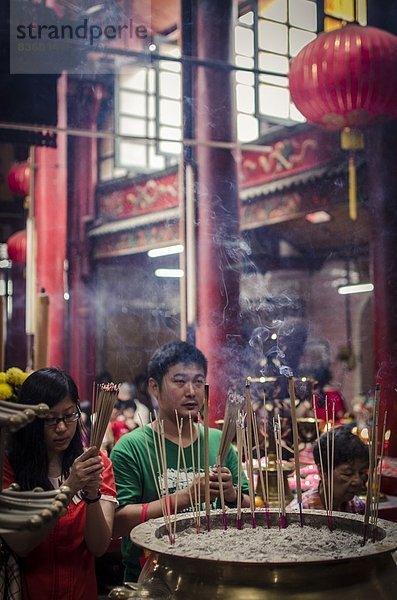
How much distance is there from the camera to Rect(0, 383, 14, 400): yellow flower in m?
2.77

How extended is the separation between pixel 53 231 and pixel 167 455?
3281mm

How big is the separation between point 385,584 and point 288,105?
9.17 feet

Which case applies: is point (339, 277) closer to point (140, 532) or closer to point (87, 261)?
point (87, 261)

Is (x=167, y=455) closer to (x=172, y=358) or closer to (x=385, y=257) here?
(x=172, y=358)

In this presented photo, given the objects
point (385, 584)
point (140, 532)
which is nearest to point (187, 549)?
point (140, 532)

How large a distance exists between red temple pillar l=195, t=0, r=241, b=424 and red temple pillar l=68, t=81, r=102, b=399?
25.4 inches

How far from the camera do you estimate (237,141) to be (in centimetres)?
375

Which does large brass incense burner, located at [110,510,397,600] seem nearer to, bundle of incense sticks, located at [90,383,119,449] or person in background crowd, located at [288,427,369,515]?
bundle of incense sticks, located at [90,383,119,449]

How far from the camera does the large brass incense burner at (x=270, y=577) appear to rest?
1.33 meters

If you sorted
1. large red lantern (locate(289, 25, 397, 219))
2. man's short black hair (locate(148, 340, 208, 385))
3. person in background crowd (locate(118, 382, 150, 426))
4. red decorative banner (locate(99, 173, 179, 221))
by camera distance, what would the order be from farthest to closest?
1. red decorative banner (locate(99, 173, 179, 221))
2. person in background crowd (locate(118, 382, 150, 426))
3. large red lantern (locate(289, 25, 397, 219))
4. man's short black hair (locate(148, 340, 208, 385))

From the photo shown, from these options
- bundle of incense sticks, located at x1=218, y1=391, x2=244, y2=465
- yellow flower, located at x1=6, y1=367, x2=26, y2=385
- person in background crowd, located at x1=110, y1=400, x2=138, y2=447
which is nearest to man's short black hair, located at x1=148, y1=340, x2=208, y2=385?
bundle of incense sticks, located at x1=218, y1=391, x2=244, y2=465

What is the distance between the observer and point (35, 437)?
5.98 feet

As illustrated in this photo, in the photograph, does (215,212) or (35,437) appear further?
(215,212)

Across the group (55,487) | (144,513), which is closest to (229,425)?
(144,513)
